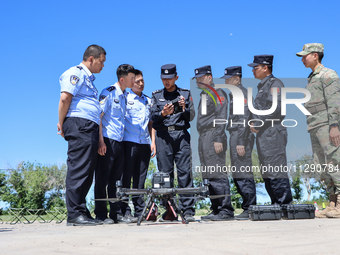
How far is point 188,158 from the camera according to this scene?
588 cm

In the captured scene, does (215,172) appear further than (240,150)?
No

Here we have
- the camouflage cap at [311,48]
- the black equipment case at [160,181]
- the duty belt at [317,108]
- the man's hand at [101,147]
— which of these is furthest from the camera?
the camouflage cap at [311,48]

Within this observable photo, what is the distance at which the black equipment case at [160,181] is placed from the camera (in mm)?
5195

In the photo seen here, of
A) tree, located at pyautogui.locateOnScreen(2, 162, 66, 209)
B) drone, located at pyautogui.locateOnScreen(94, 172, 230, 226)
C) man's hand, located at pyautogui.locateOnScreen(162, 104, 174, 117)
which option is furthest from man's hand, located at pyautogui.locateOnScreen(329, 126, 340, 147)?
tree, located at pyautogui.locateOnScreen(2, 162, 66, 209)

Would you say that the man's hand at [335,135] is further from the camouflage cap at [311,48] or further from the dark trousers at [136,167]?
the dark trousers at [136,167]

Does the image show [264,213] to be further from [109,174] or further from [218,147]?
[109,174]

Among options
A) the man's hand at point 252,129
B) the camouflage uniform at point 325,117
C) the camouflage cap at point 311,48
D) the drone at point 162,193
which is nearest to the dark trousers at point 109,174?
the drone at point 162,193

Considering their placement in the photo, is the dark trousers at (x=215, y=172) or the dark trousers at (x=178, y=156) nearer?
the dark trousers at (x=178, y=156)

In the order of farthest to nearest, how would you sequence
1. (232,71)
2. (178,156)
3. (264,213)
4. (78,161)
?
(232,71) < (178,156) < (264,213) < (78,161)

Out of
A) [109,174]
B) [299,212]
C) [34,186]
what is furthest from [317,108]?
[34,186]

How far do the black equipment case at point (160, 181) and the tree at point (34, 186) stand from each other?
1674 inches

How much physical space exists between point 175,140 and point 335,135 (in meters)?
2.41

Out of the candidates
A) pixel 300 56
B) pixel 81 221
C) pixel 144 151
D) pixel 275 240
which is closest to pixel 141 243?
pixel 275 240

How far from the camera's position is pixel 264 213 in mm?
5480
